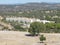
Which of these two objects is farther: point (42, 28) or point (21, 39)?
point (42, 28)

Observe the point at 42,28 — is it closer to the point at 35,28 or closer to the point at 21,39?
the point at 35,28

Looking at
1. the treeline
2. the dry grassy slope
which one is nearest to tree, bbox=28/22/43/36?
the treeline

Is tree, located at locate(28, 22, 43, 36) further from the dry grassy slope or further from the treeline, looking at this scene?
the dry grassy slope

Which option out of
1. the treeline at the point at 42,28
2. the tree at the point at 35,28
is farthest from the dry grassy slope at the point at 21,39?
the treeline at the point at 42,28

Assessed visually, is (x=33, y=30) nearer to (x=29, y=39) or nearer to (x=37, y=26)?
(x=37, y=26)

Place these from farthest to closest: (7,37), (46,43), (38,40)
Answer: (7,37) → (38,40) → (46,43)

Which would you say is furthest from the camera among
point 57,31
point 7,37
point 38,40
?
point 57,31

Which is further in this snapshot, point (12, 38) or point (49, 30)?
point (49, 30)

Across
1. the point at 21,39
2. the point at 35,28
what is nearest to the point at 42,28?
the point at 35,28

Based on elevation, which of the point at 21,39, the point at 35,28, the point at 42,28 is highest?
the point at 35,28

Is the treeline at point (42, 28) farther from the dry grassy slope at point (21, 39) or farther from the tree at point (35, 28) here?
the dry grassy slope at point (21, 39)

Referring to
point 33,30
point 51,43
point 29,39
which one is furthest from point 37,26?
point 51,43
